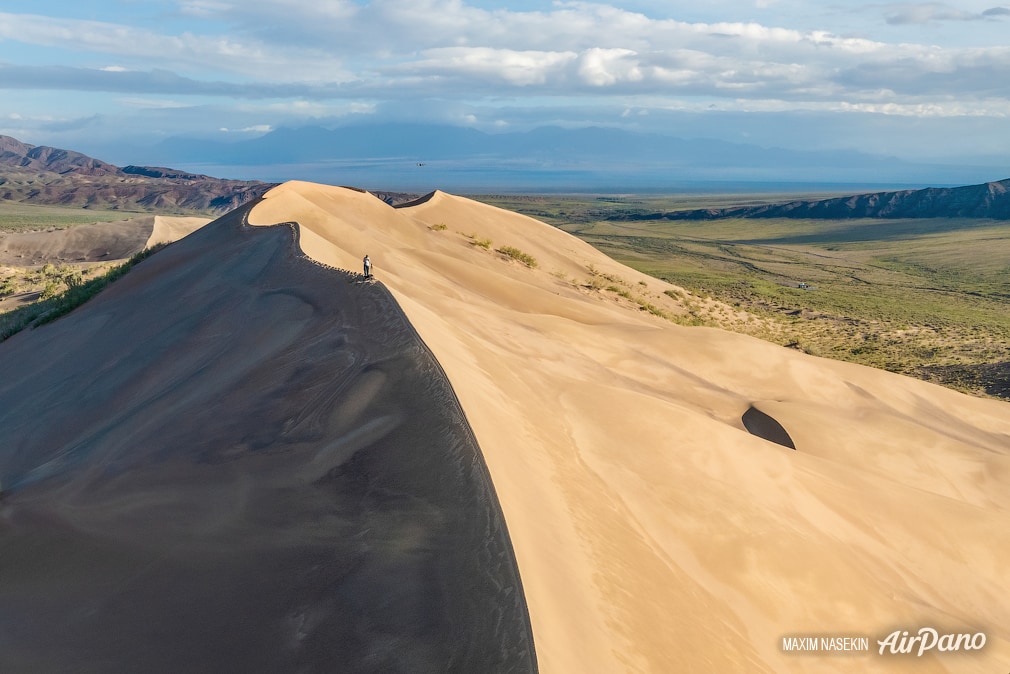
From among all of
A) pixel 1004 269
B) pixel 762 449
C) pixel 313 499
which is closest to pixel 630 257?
pixel 1004 269

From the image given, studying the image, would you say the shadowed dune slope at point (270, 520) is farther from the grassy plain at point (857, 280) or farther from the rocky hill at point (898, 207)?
the rocky hill at point (898, 207)

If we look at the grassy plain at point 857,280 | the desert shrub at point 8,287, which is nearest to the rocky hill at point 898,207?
the grassy plain at point 857,280

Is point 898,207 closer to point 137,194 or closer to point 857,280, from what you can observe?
point 857,280

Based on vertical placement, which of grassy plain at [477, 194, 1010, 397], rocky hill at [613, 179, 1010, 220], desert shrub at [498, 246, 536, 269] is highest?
rocky hill at [613, 179, 1010, 220]

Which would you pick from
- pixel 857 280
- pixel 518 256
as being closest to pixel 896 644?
pixel 518 256

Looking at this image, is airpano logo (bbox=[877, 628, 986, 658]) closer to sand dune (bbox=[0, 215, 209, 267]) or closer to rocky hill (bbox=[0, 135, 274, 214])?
sand dune (bbox=[0, 215, 209, 267])

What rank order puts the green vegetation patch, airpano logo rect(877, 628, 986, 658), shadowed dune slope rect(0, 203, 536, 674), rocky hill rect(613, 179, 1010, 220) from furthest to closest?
rocky hill rect(613, 179, 1010, 220), the green vegetation patch, airpano logo rect(877, 628, 986, 658), shadowed dune slope rect(0, 203, 536, 674)

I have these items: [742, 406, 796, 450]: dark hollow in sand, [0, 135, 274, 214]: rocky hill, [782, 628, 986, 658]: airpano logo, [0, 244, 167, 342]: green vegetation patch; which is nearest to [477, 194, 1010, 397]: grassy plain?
[742, 406, 796, 450]: dark hollow in sand

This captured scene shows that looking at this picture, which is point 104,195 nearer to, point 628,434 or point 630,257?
point 630,257
